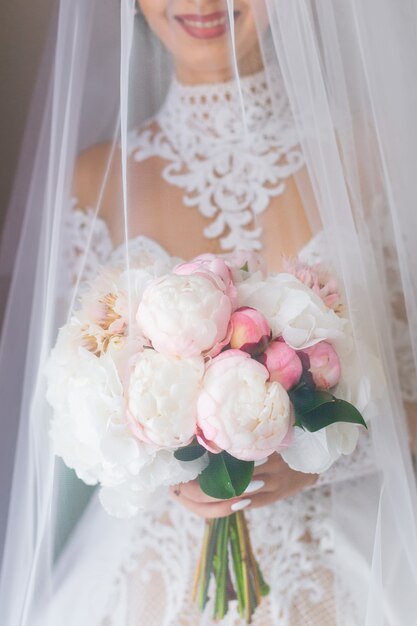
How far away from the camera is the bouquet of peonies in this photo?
2.09 feet

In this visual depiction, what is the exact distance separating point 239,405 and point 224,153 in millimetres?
593

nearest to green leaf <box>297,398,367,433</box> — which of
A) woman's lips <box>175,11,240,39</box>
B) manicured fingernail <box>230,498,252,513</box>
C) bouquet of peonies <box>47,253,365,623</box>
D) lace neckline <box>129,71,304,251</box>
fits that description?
bouquet of peonies <box>47,253,365,623</box>

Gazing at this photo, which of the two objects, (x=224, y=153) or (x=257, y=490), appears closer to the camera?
(x=257, y=490)

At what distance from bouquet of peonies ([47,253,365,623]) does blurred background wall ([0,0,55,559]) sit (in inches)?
17.1

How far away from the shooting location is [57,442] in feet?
2.51

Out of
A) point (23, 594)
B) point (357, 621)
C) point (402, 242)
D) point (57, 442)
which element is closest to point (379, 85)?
point (402, 242)

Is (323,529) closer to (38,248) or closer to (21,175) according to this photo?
(38,248)

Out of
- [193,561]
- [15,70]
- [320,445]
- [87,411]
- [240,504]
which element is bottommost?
[193,561]

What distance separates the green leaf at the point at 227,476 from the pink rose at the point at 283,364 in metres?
0.10

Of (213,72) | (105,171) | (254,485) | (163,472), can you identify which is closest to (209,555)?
(254,485)

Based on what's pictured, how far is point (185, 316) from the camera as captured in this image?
63cm

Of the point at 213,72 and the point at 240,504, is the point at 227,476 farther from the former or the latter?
the point at 213,72

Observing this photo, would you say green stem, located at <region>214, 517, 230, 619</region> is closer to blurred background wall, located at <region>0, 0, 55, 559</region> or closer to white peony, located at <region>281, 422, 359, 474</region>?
white peony, located at <region>281, 422, 359, 474</region>

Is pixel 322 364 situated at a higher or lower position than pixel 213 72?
lower
